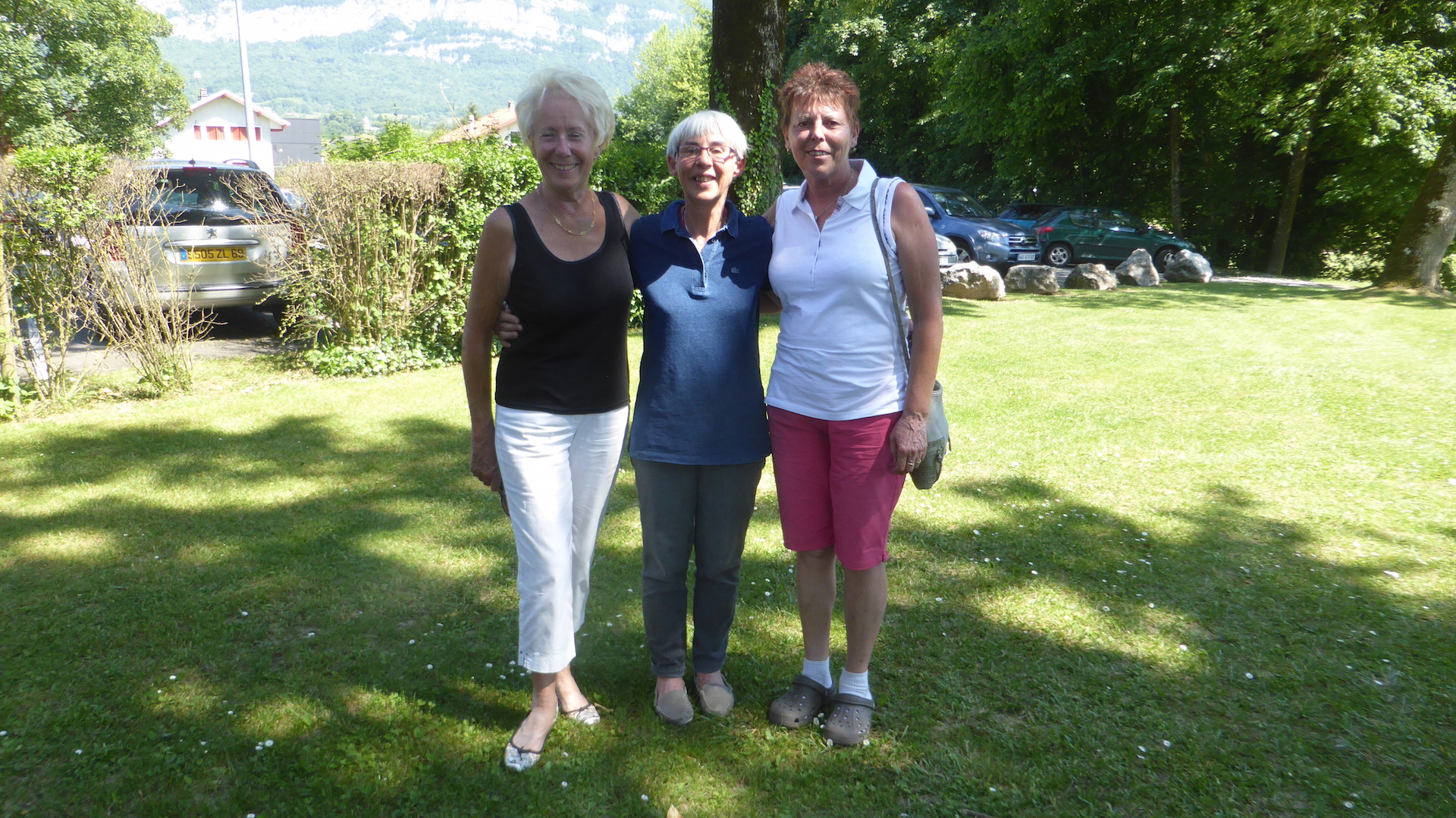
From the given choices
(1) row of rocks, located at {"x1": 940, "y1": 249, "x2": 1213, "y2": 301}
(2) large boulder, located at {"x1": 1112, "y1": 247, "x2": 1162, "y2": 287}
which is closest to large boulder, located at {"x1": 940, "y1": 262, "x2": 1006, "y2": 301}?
(1) row of rocks, located at {"x1": 940, "y1": 249, "x2": 1213, "y2": 301}

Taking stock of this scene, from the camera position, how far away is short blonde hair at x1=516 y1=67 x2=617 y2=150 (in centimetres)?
258

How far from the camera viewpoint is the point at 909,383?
2.66 metres

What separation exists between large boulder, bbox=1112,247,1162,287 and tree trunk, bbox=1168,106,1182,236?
5353mm

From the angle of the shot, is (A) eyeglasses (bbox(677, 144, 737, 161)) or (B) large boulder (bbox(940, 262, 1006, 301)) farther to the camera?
(B) large boulder (bbox(940, 262, 1006, 301))

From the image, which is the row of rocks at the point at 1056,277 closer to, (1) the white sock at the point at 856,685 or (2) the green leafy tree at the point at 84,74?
(1) the white sock at the point at 856,685

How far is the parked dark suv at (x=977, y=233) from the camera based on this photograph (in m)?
17.7

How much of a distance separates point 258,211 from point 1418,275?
1690cm

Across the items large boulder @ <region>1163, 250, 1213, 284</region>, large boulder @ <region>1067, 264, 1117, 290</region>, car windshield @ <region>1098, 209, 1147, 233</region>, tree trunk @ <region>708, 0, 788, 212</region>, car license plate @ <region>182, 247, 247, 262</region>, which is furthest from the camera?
car windshield @ <region>1098, 209, 1147, 233</region>

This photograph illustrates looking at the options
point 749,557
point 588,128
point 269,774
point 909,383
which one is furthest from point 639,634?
point 588,128

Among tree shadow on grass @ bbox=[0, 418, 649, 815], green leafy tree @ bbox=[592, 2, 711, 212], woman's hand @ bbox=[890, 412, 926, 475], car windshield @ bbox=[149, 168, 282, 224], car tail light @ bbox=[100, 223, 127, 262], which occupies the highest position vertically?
green leafy tree @ bbox=[592, 2, 711, 212]

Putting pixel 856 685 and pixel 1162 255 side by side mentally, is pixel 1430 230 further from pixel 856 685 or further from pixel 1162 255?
pixel 856 685

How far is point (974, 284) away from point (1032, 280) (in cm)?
165

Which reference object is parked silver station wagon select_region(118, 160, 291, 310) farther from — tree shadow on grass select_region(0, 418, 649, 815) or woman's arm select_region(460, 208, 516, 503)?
woman's arm select_region(460, 208, 516, 503)

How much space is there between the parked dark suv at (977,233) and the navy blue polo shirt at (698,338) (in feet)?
49.5
